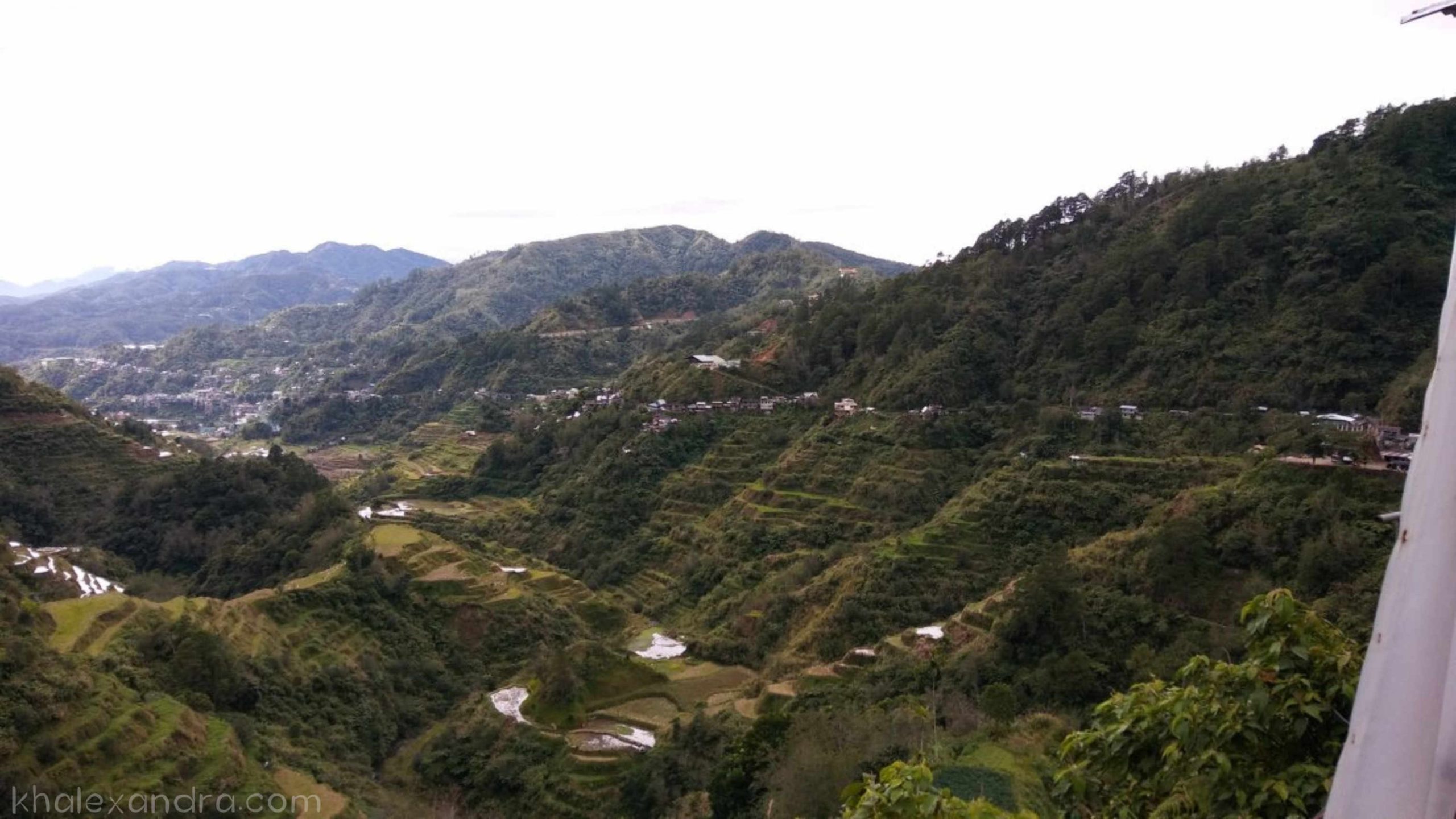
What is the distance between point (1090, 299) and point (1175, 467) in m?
13.1

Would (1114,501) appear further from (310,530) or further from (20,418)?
(20,418)

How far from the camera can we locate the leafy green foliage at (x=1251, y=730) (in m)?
2.76

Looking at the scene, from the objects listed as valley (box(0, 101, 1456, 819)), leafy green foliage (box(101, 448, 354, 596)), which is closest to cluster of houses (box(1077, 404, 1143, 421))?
valley (box(0, 101, 1456, 819))

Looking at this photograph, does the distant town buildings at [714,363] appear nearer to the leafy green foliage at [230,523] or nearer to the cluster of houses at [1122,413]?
the leafy green foliage at [230,523]

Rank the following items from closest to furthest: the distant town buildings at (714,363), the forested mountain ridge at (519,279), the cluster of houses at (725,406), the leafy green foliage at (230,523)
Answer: the leafy green foliage at (230,523), the cluster of houses at (725,406), the distant town buildings at (714,363), the forested mountain ridge at (519,279)

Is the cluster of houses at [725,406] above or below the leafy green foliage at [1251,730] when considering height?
below

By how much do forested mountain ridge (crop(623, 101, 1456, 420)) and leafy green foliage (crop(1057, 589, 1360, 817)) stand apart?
2403 cm

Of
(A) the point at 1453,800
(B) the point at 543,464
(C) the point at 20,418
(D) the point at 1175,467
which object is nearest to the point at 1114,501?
(D) the point at 1175,467

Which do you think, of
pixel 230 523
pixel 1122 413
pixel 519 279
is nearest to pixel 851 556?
pixel 1122 413

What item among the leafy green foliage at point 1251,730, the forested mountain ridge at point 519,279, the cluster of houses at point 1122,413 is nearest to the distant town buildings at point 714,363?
the cluster of houses at point 1122,413

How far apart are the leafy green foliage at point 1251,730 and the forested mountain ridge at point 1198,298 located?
78.8 feet

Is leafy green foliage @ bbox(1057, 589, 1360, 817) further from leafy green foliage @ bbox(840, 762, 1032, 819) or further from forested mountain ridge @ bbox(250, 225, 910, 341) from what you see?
forested mountain ridge @ bbox(250, 225, 910, 341)

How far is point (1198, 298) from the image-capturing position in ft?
101

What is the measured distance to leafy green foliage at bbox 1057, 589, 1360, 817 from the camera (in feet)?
9.06
